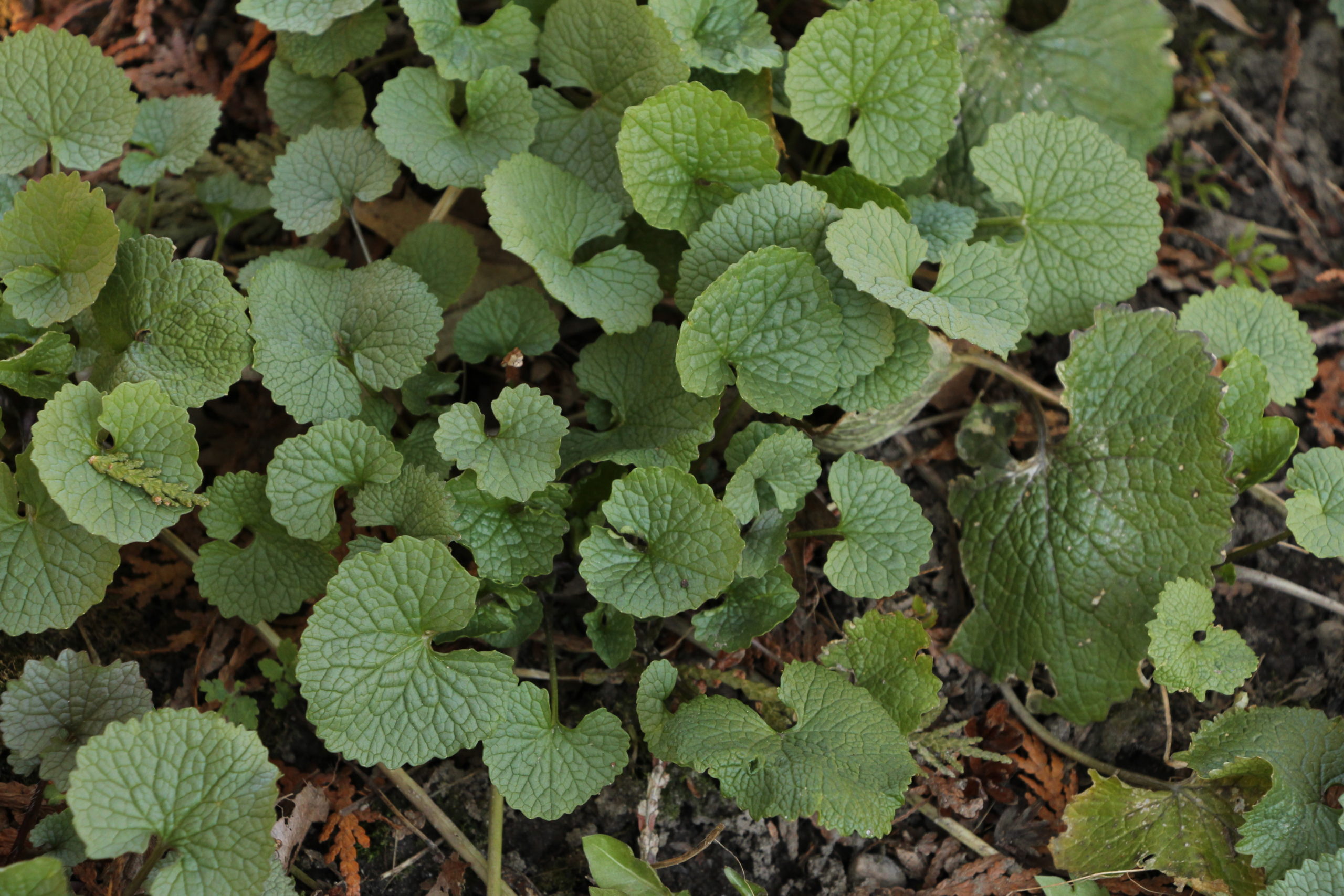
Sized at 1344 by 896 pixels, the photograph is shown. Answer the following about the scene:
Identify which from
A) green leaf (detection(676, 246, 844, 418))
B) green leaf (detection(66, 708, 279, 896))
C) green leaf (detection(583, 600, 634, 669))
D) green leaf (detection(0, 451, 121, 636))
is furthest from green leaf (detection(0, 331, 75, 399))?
green leaf (detection(676, 246, 844, 418))

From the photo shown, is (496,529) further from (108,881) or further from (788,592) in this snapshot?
(108,881)

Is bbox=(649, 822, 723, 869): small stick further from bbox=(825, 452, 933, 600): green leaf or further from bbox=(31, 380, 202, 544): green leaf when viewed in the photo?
bbox=(31, 380, 202, 544): green leaf

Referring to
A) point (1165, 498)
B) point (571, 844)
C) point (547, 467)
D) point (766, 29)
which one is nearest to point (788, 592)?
point (547, 467)

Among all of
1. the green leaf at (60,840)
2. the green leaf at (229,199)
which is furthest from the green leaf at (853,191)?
the green leaf at (60,840)

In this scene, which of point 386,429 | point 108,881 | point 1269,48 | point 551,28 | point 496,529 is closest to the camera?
point 108,881

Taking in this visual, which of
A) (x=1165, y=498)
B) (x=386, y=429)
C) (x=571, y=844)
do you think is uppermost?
(x=386, y=429)

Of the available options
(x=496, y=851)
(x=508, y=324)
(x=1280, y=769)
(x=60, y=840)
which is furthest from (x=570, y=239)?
(x=1280, y=769)

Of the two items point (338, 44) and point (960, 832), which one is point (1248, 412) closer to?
point (960, 832)
